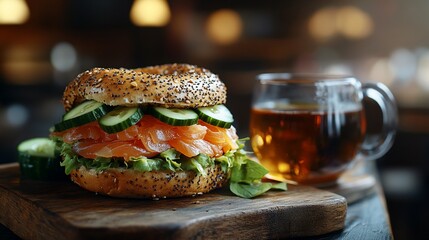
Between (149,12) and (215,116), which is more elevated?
(149,12)

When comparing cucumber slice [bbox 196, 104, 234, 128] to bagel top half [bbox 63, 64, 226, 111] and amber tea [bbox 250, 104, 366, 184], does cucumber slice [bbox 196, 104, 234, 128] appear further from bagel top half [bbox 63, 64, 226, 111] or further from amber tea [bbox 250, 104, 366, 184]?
amber tea [bbox 250, 104, 366, 184]

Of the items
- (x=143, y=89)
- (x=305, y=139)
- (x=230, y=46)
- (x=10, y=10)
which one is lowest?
(x=230, y=46)

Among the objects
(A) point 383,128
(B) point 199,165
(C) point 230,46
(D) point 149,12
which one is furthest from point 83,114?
(C) point 230,46

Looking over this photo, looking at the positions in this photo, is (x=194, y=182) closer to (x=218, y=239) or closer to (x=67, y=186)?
(x=218, y=239)

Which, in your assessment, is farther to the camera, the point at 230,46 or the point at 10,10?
the point at 230,46

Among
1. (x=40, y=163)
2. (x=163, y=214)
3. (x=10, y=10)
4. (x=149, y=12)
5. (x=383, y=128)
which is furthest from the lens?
(x=10, y=10)

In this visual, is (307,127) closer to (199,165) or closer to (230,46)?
(199,165)

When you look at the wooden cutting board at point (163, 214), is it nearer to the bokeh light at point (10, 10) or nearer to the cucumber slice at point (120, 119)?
the cucumber slice at point (120, 119)
